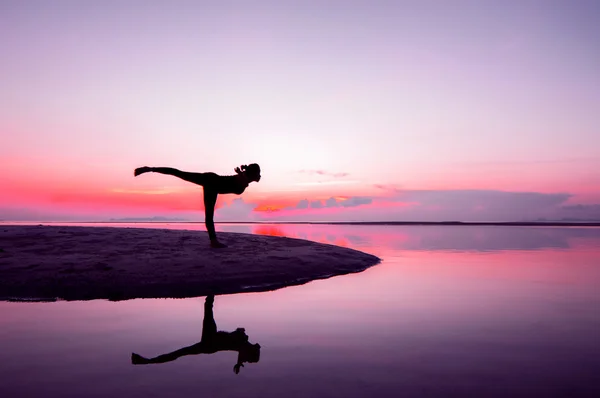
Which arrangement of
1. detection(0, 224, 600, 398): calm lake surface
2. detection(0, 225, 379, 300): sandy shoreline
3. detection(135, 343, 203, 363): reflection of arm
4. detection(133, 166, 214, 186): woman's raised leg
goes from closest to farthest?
detection(0, 224, 600, 398): calm lake surface
detection(135, 343, 203, 363): reflection of arm
detection(0, 225, 379, 300): sandy shoreline
detection(133, 166, 214, 186): woman's raised leg

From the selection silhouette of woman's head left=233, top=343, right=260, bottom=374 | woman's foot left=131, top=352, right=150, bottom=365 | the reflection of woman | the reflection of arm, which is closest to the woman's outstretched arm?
the reflection of woman

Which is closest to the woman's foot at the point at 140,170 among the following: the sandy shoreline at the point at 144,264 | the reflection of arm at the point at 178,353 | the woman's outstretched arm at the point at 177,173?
the woman's outstretched arm at the point at 177,173

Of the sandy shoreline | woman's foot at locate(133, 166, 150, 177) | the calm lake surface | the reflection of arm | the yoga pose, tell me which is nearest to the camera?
the calm lake surface

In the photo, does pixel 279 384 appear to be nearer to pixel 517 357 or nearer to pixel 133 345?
pixel 133 345

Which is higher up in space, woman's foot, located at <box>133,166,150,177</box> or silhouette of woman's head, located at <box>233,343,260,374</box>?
woman's foot, located at <box>133,166,150,177</box>

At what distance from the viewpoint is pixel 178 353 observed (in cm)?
665

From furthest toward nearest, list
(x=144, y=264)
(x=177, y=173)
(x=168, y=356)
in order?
1. (x=177, y=173)
2. (x=144, y=264)
3. (x=168, y=356)

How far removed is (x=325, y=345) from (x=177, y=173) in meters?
10.6

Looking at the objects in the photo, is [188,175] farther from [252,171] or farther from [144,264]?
[144,264]

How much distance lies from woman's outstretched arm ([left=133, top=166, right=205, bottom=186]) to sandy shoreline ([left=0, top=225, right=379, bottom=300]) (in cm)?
266

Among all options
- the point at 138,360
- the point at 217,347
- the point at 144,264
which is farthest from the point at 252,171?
the point at 138,360

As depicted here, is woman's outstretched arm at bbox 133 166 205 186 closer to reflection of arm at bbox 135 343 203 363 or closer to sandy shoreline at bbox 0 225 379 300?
sandy shoreline at bbox 0 225 379 300

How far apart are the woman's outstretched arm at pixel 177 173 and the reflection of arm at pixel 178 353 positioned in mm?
9082

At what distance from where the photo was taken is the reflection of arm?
6276 millimetres
